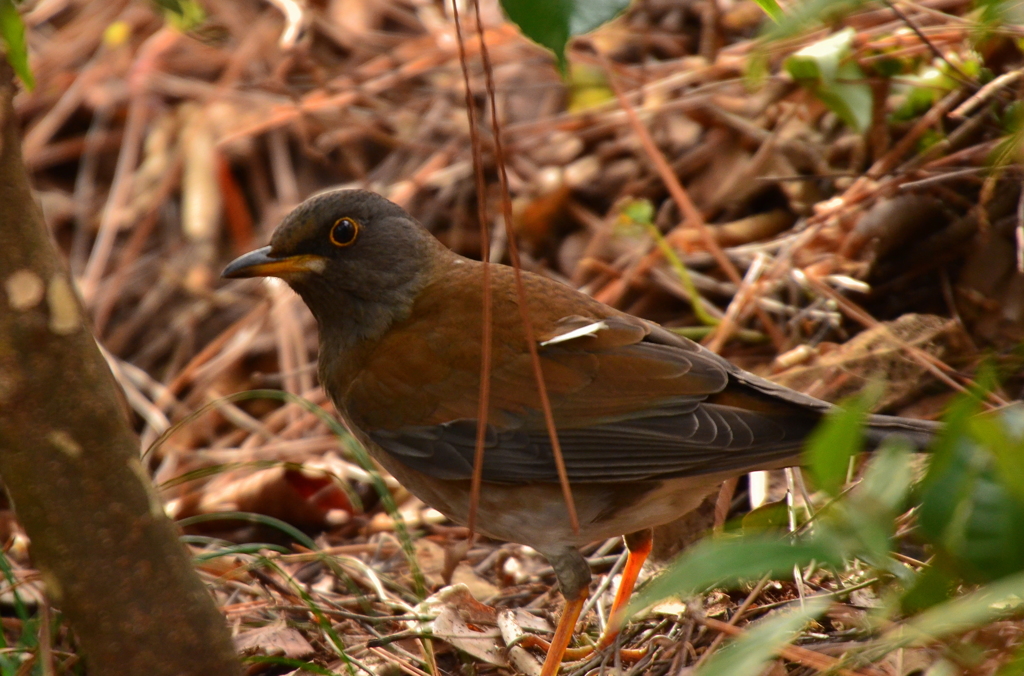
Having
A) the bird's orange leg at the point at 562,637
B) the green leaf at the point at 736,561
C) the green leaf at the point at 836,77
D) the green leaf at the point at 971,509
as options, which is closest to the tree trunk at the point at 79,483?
the bird's orange leg at the point at 562,637

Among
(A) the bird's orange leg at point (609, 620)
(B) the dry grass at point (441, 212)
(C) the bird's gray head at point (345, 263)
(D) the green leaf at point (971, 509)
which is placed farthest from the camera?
(B) the dry grass at point (441, 212)

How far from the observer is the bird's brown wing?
3277 mm

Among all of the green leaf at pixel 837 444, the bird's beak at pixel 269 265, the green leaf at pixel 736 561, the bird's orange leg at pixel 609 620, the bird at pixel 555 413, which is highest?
the green leaf at pixel 837 444

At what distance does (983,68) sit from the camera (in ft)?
14.1

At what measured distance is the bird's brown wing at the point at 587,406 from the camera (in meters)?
3.28

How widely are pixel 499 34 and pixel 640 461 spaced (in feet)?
13.5

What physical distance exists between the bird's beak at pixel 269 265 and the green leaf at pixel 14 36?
5.50 feet

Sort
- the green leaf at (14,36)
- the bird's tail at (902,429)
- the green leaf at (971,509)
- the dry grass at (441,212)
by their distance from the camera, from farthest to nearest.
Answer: the dry grass at (441,212) → the bird's tail at (902,429) → the green leaf at (14,36) → the green leaf at (971,509)

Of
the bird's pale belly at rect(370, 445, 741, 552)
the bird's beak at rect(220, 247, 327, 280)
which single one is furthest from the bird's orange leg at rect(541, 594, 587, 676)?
the bird's beak at rect(220, 247, 327, 280)

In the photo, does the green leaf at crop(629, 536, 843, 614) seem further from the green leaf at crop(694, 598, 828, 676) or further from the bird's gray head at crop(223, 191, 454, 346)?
the bird's gray head at crop(223, 191, 454, 346)

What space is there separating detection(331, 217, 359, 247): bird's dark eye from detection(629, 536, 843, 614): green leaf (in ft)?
8.91

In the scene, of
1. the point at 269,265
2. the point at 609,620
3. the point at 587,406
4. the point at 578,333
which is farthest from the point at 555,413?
the point at 269,265

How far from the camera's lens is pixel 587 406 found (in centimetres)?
347

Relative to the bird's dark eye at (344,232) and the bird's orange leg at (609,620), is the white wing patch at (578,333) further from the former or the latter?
the bird's dark eye at (344,232)
